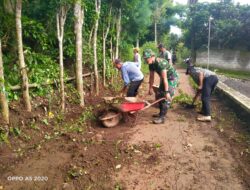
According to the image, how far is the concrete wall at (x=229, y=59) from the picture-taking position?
27722mm

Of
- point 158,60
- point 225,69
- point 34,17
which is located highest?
point 34,17

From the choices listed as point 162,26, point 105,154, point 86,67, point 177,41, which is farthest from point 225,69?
point 105,154

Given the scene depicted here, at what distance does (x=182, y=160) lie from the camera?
15.0ft

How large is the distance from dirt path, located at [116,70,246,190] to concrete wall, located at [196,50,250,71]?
23684 mm

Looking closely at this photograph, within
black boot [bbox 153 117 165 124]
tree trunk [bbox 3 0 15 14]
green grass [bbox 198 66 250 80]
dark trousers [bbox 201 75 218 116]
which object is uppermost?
tree trunk [bbox 3 0 15 14]

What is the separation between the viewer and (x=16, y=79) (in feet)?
19.5

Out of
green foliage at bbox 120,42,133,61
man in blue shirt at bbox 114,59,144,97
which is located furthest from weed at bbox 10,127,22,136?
green foliage at bbox 120,42,133,61

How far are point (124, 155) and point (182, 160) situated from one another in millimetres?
1002

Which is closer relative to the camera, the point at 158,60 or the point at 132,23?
the point at 158,60

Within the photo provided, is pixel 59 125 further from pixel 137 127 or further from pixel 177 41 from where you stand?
pixel 177 41

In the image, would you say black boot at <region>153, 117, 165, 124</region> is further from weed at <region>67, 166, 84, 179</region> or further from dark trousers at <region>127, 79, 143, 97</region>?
weed at <region>67, 166, 84, 179</region>

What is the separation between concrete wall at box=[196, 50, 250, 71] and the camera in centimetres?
2772

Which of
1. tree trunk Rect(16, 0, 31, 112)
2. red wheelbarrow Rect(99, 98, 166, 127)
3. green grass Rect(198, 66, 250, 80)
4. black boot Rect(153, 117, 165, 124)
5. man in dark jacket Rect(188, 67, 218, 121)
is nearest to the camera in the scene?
tree trunk Rect(16, 0, 31, 112)

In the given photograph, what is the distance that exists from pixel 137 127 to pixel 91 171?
8.14 ft
